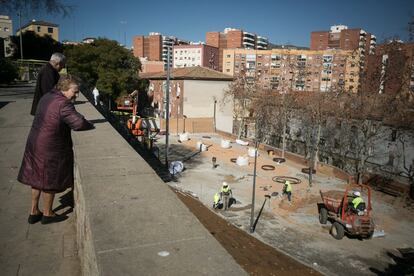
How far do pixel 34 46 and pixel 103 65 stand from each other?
17288 millimetres

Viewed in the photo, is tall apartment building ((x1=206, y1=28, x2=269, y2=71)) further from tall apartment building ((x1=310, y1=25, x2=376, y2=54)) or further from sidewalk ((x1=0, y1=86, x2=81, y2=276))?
sidewalk ((x1=0, y1=86, x2=81, y2=276))

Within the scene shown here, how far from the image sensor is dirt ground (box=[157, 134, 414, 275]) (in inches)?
612

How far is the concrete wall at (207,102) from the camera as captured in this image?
5675 cm

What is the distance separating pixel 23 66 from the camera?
42.5 metres

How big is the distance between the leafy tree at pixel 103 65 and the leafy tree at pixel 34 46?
406 inches

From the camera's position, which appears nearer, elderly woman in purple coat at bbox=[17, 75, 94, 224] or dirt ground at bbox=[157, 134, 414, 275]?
elderly woman in purple coat at bbox=[17, 75, 94, 224]

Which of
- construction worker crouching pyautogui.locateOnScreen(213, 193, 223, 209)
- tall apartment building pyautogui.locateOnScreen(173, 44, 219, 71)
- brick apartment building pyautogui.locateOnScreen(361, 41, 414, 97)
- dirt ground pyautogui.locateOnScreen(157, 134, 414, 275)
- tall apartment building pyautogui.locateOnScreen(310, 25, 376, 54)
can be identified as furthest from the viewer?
tall apartment building pyautogui.locateOnScreen(173, 44, 219, 71)

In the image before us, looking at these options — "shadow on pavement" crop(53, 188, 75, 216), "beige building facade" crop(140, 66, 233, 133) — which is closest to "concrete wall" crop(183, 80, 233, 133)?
"beige building facade" crop(140, 66, 233, 133)

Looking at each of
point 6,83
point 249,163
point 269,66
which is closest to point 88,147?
point 6,83

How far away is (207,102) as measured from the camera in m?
58.2

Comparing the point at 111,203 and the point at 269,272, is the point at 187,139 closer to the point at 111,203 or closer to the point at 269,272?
the point at 269,272

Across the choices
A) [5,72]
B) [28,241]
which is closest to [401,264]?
[28,241]

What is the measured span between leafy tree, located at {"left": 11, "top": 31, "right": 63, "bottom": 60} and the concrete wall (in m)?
23.5

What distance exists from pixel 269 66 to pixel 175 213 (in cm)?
9538
